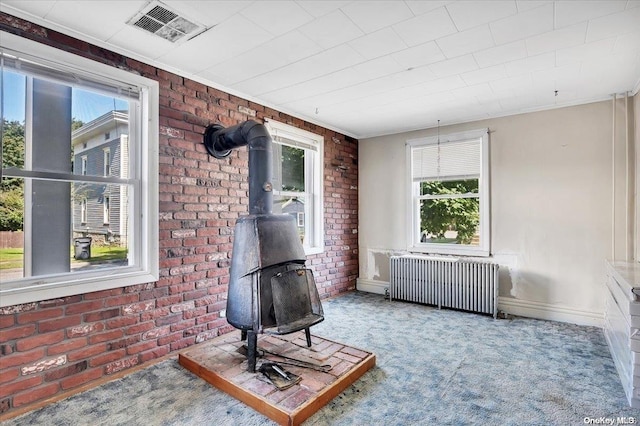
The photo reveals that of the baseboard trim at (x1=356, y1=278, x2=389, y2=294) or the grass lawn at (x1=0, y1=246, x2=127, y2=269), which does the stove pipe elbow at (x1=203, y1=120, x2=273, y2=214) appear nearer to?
the grass lawn at (x1=0, y1=246, x2=127, y2=269)

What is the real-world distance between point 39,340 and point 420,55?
3.52m

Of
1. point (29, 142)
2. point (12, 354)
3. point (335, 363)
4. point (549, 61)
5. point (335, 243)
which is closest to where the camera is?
point (12, 354)

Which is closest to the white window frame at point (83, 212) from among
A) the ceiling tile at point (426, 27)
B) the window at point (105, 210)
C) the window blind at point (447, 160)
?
the window at point (105, 210)

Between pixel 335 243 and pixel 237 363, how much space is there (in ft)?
8.93

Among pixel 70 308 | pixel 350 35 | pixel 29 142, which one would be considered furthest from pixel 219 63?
pixel 70 308

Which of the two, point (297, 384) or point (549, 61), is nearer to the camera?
point (297, 384)

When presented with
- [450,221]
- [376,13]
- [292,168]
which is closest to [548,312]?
[450,221]

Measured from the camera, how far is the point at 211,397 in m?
2.29

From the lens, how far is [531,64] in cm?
287

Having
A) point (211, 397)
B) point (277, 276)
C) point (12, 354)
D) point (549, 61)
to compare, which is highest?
point (549, 61)

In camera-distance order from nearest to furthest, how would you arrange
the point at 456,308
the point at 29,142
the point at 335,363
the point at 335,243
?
1. the point at 29,142
2. the point at 335,363
3. the point at 456,308
4. the point at 335,243

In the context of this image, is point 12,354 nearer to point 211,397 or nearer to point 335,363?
point 211,397

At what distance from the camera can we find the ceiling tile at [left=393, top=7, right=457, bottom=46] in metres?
2.17

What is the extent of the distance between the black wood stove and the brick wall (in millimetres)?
638
